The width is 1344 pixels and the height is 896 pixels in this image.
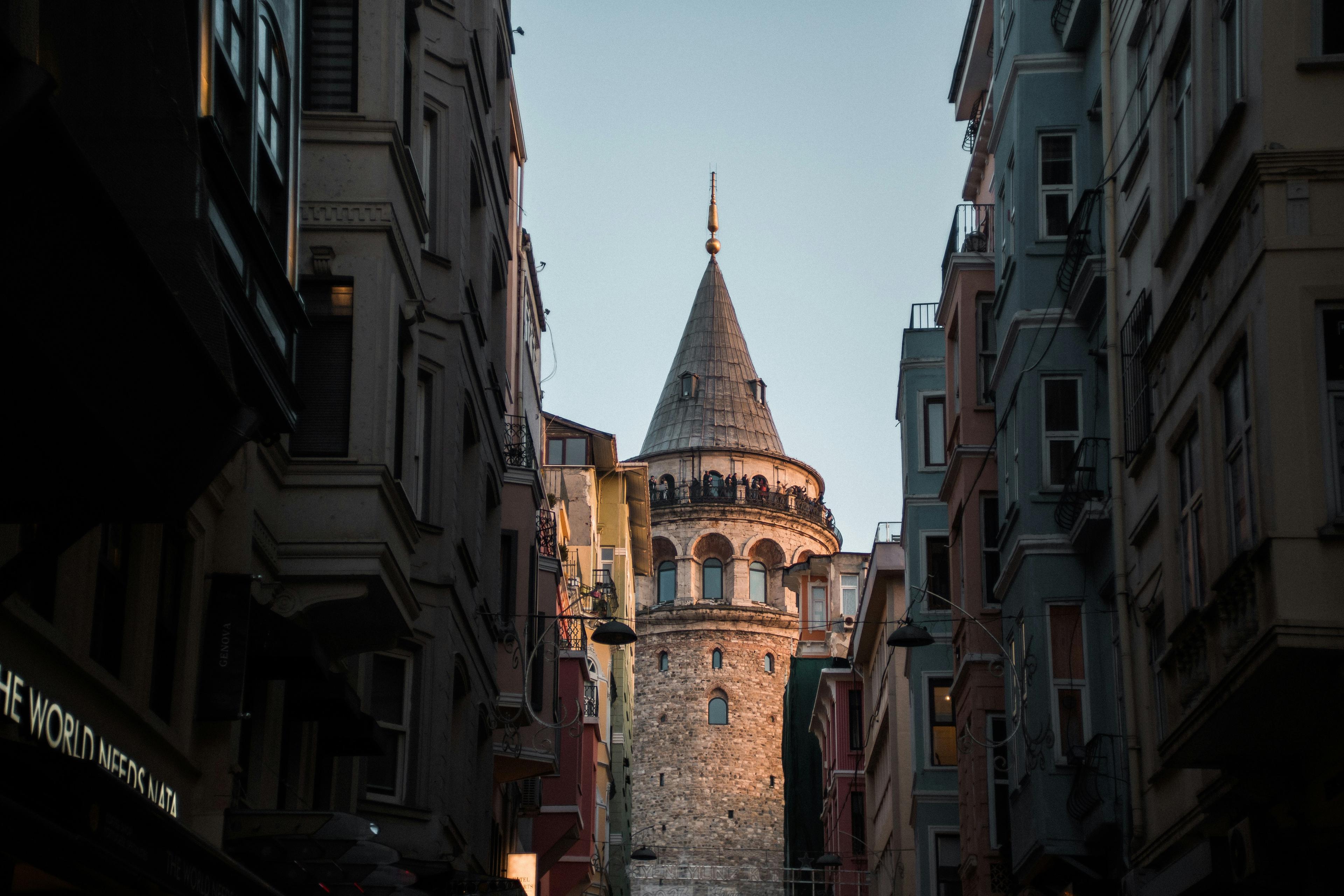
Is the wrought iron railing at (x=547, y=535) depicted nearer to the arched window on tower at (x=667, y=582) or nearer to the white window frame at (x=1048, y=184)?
the white window frame at (x=1048, y=184)

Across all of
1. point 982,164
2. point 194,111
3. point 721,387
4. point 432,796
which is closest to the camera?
point 194,111

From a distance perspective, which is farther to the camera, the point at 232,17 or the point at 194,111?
the point at 232,17

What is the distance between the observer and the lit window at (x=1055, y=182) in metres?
23.2

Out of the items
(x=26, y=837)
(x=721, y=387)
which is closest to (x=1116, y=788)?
(x=26, y=837)

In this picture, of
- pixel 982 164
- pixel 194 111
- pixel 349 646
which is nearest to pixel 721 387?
pixel 982 164

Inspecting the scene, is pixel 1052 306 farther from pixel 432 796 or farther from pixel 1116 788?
pixel 432 796

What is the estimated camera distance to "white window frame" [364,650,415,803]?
1923 centimetres

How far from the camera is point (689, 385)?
336ft

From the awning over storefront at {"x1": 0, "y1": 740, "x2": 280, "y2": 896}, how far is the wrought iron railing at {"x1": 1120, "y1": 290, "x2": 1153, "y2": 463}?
11.0 metres

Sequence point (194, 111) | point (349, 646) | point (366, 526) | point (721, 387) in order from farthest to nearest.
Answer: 1. point (721, 387)
2. point (349, 646)
3. point (366, 526)
4. point (194, 111)

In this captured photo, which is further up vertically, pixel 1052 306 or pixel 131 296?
pixel 1052 306

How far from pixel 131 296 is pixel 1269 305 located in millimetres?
8613

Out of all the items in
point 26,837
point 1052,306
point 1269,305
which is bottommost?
point 26,837

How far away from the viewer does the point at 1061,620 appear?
21.7 meters
